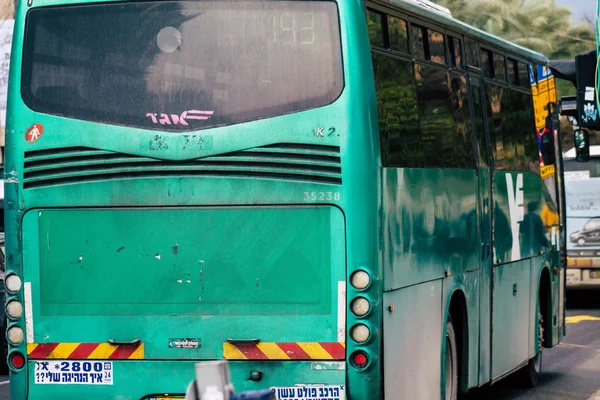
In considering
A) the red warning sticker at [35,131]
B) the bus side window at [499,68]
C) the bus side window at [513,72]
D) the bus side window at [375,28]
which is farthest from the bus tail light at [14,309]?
the bus side window at [513,72]

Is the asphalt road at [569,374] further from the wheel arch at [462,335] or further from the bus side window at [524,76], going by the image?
the bus side window at [524,76]

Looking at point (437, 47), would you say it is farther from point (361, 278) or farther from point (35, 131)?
point (35, 131)

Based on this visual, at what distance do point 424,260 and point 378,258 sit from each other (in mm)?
A: 1254

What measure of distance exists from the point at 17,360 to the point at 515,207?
6.06 metres

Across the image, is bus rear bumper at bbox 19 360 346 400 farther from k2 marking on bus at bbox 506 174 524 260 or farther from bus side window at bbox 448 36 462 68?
k2 marking on bus at bbox 506 174 524 260

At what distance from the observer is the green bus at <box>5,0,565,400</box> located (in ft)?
28.6

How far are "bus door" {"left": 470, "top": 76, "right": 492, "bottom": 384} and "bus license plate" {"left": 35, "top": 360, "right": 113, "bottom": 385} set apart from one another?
4.11m

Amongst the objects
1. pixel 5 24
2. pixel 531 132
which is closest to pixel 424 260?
pixel 531 132

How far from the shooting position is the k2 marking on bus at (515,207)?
13164 mm

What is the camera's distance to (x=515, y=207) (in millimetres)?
13438

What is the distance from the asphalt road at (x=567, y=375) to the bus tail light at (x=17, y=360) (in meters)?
4.35

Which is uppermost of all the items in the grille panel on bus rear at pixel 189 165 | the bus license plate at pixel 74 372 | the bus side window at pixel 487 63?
the bus side window at pixel 487 63

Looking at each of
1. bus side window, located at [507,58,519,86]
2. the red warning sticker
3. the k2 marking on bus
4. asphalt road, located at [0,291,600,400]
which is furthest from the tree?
the red warning sticker

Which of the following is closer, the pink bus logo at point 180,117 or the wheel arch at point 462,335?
the pink bus logo at point 180,117
